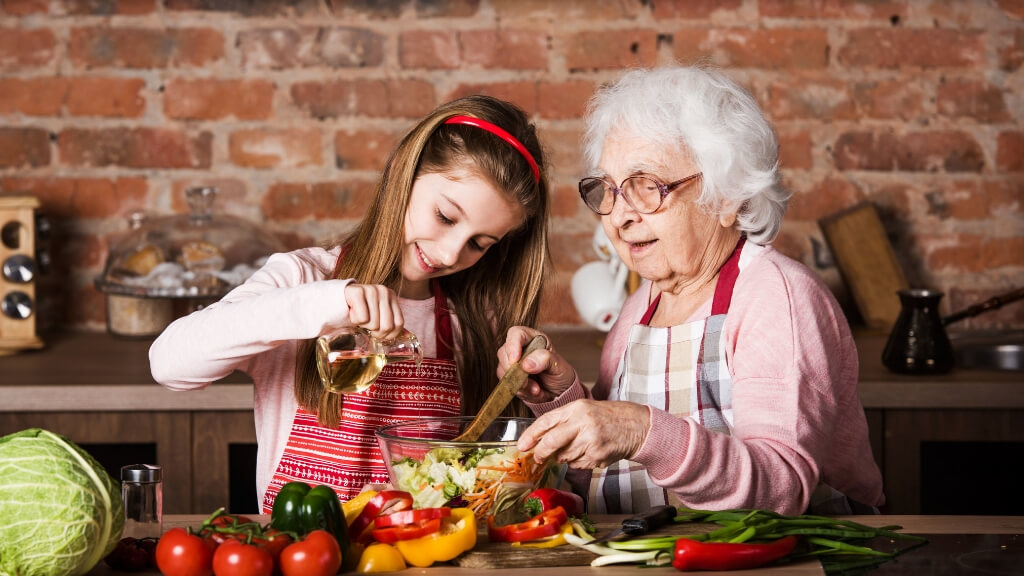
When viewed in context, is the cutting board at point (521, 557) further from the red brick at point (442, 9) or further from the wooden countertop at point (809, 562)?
the red brick at point (442, 9)

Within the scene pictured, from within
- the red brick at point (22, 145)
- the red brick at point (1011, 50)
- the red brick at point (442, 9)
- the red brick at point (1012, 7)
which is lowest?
the red brick at point (22, 145)

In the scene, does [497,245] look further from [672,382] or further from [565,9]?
[565,9]

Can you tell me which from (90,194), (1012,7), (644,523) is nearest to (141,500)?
(644,523)

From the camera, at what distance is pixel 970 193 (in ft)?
9.69

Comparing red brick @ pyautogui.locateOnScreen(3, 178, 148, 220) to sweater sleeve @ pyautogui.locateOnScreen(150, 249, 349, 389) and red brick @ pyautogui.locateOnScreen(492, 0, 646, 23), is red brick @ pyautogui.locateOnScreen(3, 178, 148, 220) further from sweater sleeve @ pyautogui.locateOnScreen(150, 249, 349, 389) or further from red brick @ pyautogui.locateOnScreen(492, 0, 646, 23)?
sweater sleeve @ pyautogui.locateOnScreen(150, 249, 349, 389)

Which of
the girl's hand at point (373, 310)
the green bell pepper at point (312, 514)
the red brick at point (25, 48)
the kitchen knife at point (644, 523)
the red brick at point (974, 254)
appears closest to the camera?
the green bell pepper at point (312, 514)

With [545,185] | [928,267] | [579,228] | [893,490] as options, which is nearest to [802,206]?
[928,267]

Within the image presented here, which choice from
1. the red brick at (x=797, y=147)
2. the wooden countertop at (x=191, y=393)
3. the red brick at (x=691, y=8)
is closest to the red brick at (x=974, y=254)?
the red brick at (x=797, y=147)

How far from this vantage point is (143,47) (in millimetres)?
2877

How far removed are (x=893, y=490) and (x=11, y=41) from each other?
2452 millimetres

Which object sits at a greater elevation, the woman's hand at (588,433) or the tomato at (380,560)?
the woman's hand at (588,433)

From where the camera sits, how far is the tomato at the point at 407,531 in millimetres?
1264

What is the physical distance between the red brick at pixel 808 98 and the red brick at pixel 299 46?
1.08 metres

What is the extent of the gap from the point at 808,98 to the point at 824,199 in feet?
0.90
